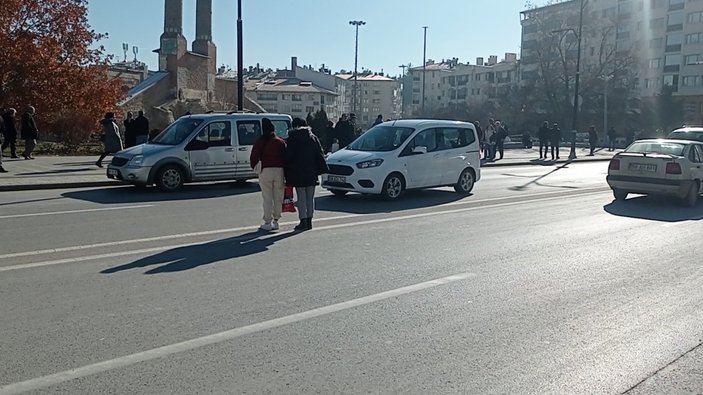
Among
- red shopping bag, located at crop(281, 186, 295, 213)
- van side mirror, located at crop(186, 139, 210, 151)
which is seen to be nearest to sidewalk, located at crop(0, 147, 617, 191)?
van side mirror, located at crop(186, 139, 210, 151)

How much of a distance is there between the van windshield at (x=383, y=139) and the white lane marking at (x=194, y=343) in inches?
323

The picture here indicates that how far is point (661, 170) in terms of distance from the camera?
49.9ft

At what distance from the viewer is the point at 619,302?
682 cm

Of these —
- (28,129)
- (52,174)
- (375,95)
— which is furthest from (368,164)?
(375,95)

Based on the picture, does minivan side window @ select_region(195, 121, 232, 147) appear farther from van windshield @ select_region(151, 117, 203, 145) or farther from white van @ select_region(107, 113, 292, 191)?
van windshield @ select_region(151, 117, 203, 145)

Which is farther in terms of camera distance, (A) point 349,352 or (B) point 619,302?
(B) point 619,302

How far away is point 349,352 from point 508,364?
1.17 meters

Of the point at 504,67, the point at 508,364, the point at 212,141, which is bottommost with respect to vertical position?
the point at 508,364

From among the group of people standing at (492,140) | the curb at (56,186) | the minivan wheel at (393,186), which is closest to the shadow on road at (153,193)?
the curb at (56,186)

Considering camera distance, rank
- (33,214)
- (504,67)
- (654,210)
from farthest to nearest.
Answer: (504,67) < (654,210) < (33,214)

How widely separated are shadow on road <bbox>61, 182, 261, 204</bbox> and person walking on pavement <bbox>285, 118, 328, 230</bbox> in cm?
484

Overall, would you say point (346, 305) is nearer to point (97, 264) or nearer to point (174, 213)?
point (97, 264)

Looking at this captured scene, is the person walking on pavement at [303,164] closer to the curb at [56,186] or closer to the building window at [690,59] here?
the curb at [56,186]

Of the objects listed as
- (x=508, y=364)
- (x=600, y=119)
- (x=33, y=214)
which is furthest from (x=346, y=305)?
(x=600, y=119)
